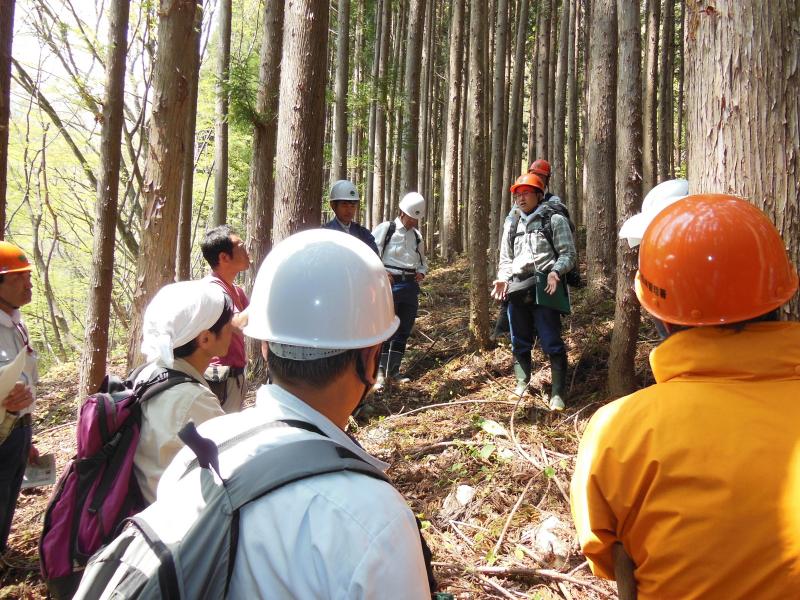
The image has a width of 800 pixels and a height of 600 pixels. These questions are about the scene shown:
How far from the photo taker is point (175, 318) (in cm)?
219

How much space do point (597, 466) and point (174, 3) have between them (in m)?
4.00

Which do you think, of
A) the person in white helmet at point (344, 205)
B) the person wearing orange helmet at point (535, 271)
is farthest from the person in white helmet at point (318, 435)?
the person in white helmet at point (344, 205)

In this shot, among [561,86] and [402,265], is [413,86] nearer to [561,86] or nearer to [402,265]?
[561,86]

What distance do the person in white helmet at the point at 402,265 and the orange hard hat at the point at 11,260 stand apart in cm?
376

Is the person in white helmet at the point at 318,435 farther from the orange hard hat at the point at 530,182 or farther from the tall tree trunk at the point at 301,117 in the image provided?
the orange hard hat at the point at 530,182

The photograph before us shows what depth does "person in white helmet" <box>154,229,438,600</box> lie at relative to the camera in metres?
0.86

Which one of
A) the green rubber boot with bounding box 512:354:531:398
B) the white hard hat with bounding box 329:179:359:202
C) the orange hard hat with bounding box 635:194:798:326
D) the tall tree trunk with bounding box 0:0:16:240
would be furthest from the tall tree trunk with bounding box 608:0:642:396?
the tall tree trunk with bounding box 0:0:16:240

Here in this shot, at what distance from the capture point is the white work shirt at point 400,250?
6.41 metres

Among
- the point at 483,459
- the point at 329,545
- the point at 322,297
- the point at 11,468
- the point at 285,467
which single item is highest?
the point at 322,297

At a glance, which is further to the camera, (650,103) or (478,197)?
(650,103)

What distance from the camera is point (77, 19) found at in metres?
9.92

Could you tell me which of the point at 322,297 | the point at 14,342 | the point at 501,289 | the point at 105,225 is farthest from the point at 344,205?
the point at 322,297

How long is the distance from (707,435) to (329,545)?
879 mm

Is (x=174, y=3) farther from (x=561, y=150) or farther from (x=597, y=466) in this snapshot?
(x=561, y=150)
